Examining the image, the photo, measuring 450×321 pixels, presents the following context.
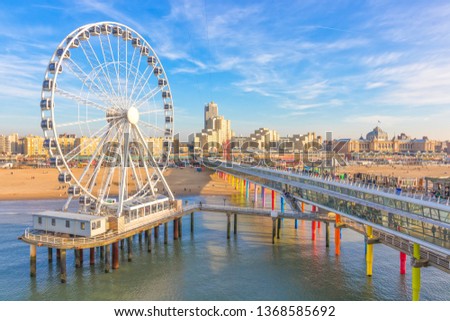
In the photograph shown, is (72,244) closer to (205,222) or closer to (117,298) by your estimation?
(117,298)

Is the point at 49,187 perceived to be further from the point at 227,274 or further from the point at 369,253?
the point at 369,253

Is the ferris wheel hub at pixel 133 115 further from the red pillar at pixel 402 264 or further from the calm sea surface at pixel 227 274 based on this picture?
the red pillar at pixel 402 264

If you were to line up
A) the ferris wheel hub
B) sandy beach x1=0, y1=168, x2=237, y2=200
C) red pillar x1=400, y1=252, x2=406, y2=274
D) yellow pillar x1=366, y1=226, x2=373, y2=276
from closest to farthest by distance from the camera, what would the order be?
yellow pillar x1=366, y1=226, x2=373, y2=276
red pillar x1=400, y1=252, x2=406, y2=274
the ferris wheel hub
sandy beach x1=0, y1=168, x2=237, y2=200

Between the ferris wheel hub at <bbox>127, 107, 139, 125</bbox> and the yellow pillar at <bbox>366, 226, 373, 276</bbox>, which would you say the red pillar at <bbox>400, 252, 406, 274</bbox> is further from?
the ferris wheel hub at <bbox>127, 107, 139, 125</bbox>

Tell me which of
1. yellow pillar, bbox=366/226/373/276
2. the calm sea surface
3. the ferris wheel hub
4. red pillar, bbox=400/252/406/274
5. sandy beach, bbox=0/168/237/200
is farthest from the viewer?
sandy beach, bbox=0/168/237/200

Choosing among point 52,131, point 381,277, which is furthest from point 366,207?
point 52,131

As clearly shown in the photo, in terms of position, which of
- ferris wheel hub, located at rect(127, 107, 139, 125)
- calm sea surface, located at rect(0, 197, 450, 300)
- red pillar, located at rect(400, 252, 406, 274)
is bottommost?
calm sea surface, located at rect(0, 197, 450, 300)

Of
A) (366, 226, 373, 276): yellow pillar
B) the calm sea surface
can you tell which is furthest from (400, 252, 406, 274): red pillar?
(366, 226, 373, 276): yellow pillar
